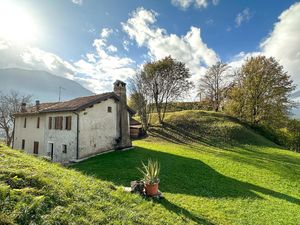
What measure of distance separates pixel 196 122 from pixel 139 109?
969 centimetres

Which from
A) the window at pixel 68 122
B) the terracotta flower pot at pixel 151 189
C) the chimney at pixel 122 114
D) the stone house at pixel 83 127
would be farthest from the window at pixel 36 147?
the terracotta flower pot at pixel 151 189

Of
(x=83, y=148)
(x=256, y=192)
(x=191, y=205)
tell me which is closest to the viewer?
(x=191, y=205)

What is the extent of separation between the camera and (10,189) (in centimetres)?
483

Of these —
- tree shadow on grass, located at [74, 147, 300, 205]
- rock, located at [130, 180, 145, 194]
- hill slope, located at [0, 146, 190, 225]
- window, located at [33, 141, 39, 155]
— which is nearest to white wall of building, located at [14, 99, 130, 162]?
window, located at [33, 141, 39, 155]

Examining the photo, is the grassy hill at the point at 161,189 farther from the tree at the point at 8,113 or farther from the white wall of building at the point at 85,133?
the tree at the point at 8,113

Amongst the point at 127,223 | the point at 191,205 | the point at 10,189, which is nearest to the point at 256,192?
→ the point at 191,205

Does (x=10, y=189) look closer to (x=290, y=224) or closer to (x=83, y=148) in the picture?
(x=290, y=224)

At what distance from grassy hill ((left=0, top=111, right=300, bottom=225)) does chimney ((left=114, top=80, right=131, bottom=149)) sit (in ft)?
9.79

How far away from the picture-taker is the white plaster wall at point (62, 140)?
1872 centimetres

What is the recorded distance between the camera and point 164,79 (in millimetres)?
33812

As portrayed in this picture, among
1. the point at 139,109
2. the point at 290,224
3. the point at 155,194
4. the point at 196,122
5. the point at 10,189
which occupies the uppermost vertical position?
the point at 139,109

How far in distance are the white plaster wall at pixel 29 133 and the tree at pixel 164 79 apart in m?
16.9

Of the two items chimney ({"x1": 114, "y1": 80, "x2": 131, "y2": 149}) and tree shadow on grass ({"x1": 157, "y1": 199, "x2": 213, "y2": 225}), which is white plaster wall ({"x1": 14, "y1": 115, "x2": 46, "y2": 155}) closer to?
chimney ({"x1": 114, "y1": 80, "x2": 131, "y2": 149})

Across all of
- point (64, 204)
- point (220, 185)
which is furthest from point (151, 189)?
point (220, 185)
